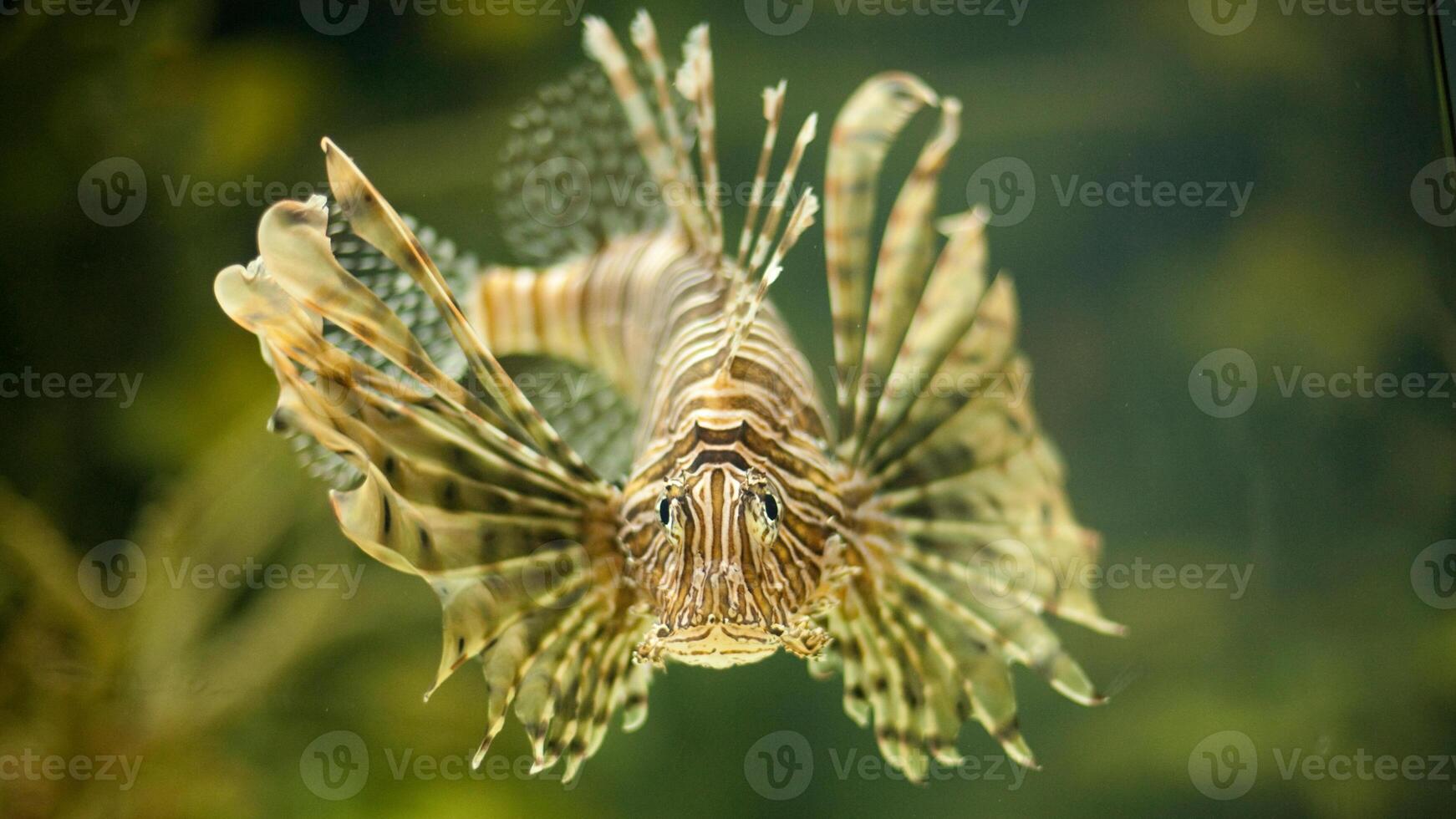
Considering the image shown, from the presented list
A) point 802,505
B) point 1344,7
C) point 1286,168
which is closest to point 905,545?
point 802,505

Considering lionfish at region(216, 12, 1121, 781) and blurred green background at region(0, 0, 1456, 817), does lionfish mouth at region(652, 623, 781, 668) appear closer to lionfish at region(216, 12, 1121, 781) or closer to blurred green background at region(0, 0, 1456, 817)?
lionfish at region(216, 12, 1121, 781)

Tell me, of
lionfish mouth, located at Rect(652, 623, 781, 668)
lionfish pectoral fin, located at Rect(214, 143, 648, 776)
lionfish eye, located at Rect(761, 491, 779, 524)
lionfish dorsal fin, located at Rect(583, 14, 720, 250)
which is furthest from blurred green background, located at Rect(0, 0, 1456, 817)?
lionfish mouth, located at Rect(652, 623, 781, 668)

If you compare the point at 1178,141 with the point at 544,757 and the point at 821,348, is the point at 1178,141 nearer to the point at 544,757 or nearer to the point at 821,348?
the point at 821,348

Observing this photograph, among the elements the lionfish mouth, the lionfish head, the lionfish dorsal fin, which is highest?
the lionfish dorsal fin

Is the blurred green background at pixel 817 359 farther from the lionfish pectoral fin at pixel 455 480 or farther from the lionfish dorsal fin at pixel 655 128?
the lionfish pectoral fin at pixel 455 480

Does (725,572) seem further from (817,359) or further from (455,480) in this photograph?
(817,359)

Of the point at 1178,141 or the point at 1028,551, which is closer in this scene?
the point at 1028,551
